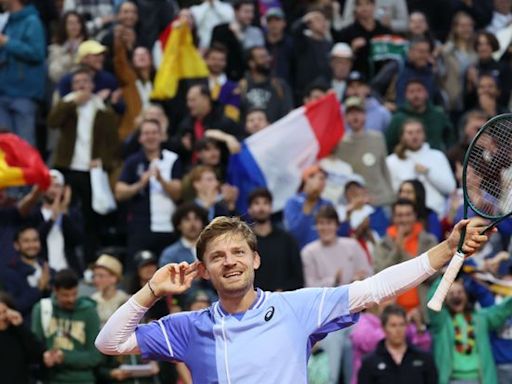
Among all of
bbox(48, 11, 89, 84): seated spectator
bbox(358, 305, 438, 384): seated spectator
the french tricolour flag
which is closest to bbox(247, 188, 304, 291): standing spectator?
bbox(358, 305, 438, 384): seated spectator

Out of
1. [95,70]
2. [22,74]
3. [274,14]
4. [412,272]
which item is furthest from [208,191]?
[412,272]

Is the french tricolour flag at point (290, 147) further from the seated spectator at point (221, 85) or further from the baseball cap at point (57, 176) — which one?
the baseball cap at point (57, 176)

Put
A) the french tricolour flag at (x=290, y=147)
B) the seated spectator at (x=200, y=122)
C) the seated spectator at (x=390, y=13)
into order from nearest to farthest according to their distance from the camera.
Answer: the french tricolour flag at (x=290, y=147)
the seated spectator at (x=200, y=122)
the seated spectator at (x=390, y=13)

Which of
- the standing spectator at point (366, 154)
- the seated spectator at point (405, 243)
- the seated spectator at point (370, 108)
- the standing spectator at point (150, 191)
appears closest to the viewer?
the seated spectator at point (405, 243)

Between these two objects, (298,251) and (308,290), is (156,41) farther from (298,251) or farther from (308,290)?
(308,290)

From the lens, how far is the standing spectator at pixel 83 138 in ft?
52.9

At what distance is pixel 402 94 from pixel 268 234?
4.73 m

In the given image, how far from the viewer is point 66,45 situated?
58.8 feet

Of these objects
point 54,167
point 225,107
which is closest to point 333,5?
point 225,107

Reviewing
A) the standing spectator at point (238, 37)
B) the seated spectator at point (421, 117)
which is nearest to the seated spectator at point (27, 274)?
the seated spectator at point (421, 117)

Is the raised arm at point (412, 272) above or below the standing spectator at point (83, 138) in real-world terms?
above

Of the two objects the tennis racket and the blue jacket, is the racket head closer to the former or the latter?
the tennis racket

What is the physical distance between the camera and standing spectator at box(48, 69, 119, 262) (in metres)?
16.1

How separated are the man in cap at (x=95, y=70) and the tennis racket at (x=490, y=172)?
9255 millimetres
